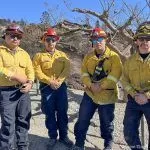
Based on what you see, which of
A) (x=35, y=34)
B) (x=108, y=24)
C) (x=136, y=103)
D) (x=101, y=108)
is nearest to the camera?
(x=136, y=103)

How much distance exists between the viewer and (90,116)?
5.52m

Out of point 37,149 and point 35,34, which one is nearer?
point 37,149

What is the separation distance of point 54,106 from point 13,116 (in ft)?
2.63

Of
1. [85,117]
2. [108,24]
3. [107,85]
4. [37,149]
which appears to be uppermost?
[108,24]

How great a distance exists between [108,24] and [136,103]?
3.43 metres

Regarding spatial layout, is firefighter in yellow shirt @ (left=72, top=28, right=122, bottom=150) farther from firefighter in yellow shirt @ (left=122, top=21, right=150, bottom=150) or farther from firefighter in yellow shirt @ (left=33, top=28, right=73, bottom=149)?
firefighter in yellow shirt @ (left=33, top=28, right=73, bottom=149)

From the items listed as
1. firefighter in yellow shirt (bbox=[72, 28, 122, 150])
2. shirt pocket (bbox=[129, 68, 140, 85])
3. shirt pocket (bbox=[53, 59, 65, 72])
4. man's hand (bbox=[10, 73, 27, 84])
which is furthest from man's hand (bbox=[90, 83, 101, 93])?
man's hand (bbox=[10, 73, 27, 84])

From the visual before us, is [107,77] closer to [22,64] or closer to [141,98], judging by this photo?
[141,98]

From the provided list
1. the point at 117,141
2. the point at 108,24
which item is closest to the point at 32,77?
the point at 117,141

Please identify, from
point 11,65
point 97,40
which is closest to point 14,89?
point 11,65

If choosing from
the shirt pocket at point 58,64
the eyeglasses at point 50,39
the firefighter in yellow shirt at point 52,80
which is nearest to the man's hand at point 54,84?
the firefighter in yellow shirt at point 52,80

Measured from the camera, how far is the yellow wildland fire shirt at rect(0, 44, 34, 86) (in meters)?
5.04

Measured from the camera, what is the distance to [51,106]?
5.65 m

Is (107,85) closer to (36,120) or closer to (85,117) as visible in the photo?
(85,117)
